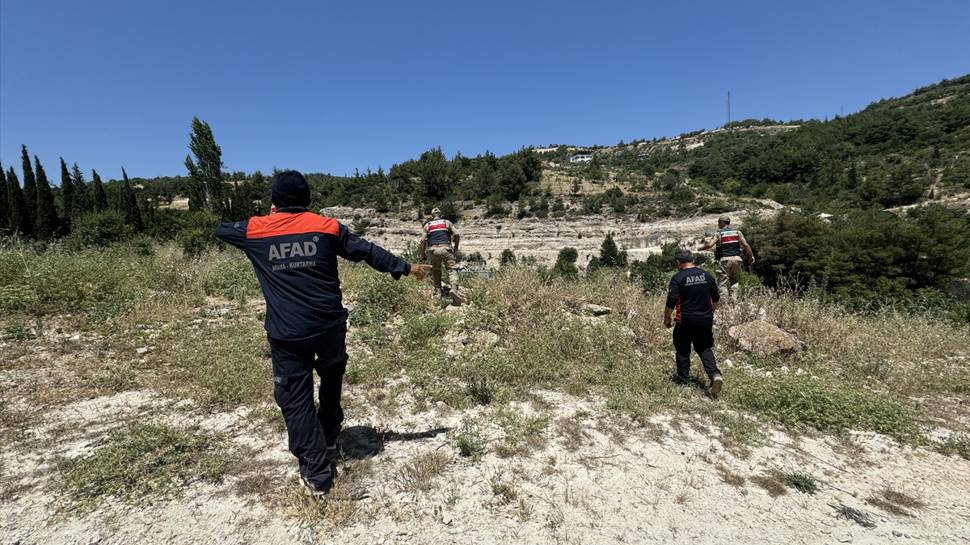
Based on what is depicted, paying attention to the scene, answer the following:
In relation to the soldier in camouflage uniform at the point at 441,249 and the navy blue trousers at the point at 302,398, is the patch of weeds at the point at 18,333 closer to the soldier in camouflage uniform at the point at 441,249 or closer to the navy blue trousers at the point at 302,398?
the navy blue trousers at the point at 302,398

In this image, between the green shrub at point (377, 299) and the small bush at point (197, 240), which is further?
the small bush at point (197, 240)

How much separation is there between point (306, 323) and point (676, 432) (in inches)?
127

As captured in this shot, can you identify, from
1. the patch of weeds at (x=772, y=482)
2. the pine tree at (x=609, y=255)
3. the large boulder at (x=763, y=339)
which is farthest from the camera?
the pine tree at (x=609, y=255)

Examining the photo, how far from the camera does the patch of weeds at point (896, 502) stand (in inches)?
112

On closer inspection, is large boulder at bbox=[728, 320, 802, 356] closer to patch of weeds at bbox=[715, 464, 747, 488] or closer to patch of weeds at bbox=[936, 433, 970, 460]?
patch of weeds at bbox=[936, 433, 970, 460]

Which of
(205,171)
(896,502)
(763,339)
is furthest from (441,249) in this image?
(205,171)

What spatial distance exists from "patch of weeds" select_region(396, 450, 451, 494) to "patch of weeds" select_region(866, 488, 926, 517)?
3017mm

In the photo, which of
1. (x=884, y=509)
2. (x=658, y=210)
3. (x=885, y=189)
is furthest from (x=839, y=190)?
(x=884, y=509)

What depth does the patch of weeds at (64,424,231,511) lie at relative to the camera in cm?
261

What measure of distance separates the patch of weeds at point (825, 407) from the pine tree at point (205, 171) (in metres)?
44.7

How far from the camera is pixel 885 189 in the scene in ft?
146

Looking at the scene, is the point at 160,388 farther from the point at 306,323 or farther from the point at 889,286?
the point at 889,286

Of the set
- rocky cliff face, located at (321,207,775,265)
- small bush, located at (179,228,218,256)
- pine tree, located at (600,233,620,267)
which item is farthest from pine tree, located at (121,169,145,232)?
pine tree, located at (600,233,620,267)

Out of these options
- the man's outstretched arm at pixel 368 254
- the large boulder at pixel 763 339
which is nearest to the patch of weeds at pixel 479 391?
the man's outstretched arm at pixel 368 254
